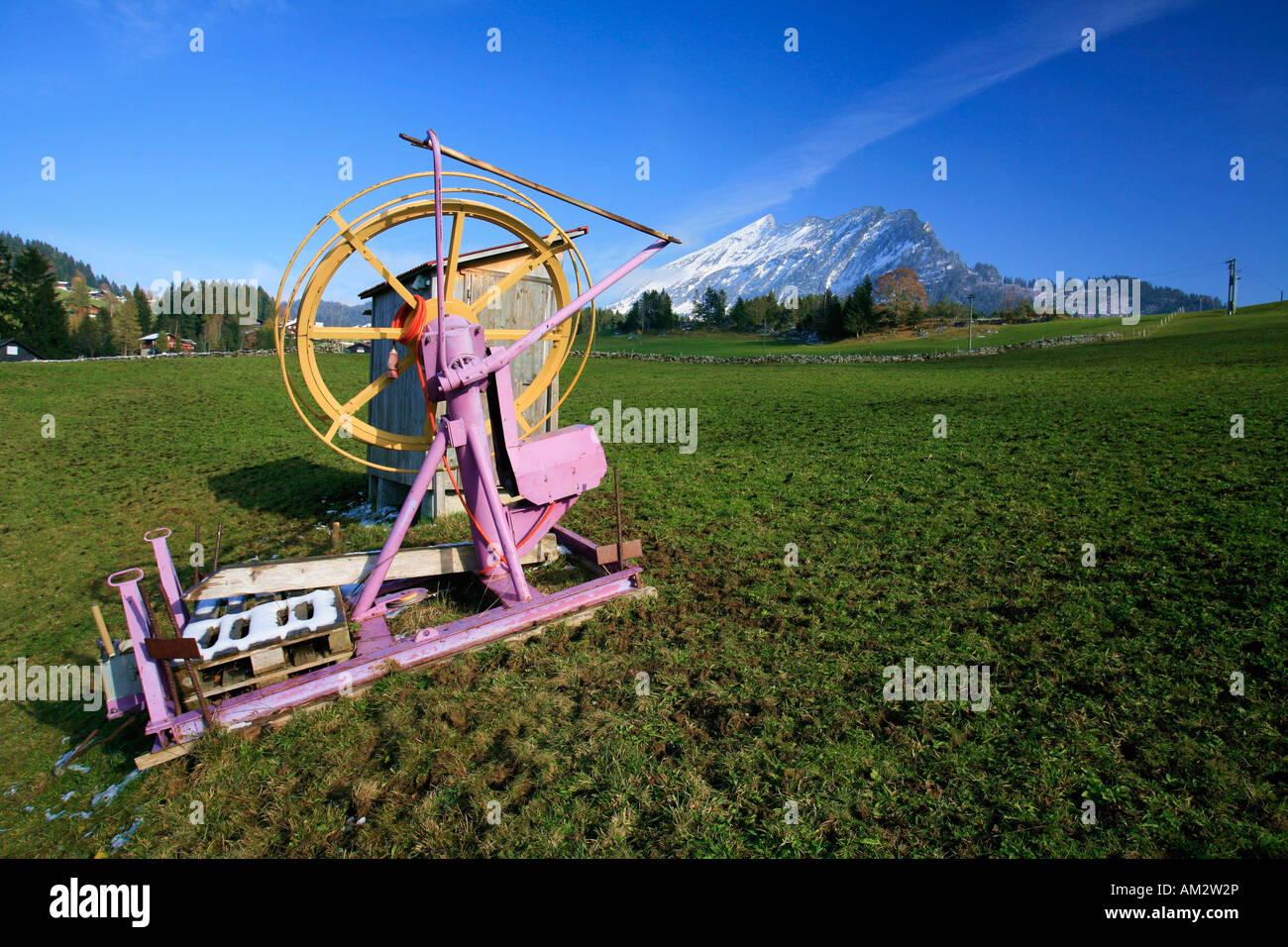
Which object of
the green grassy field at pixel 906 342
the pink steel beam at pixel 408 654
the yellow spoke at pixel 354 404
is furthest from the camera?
the green grassy field at pixel 906 342

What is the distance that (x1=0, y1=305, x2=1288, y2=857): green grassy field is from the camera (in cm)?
405

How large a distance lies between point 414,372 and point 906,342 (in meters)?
67.2

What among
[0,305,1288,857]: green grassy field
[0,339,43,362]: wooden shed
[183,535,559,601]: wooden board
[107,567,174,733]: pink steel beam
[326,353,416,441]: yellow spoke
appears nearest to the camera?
[0,305,1288,857]: green grassy field

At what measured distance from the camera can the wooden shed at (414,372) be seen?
10766mm

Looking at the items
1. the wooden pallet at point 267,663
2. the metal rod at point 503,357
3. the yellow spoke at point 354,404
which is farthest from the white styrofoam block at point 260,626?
the metal rod at point 503,357

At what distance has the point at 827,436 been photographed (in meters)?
16.9

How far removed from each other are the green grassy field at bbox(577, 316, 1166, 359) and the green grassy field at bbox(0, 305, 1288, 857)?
49.4m

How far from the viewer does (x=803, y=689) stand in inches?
219

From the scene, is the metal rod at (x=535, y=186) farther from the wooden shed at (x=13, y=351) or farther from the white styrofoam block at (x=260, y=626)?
the wooden shed at (x=13, y=351)

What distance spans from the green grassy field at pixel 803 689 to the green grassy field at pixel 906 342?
49.4m

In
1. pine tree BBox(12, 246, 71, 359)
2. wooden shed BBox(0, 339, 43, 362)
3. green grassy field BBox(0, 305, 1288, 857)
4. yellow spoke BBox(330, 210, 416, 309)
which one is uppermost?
pine tree BBox(12, 246, 71, 359)

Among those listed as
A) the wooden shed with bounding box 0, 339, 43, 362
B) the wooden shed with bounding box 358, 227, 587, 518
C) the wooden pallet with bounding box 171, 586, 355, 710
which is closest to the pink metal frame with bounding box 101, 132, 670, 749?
the wooden pallet with bounding box 171, 586, 355, 710

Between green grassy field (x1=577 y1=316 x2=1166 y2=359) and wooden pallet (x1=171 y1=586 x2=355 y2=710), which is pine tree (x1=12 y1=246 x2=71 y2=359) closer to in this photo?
green grassy field (x1=577 y1=316 x2=1166 y2=359)
